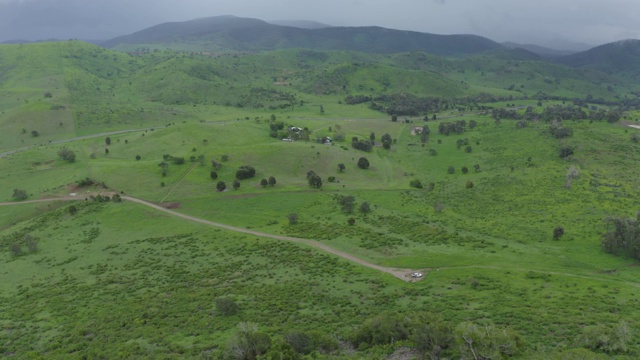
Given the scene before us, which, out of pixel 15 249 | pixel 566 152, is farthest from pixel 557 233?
pixel 15 249

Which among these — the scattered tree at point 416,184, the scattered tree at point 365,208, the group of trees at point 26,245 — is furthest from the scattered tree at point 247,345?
the scattered tree at point 416,184

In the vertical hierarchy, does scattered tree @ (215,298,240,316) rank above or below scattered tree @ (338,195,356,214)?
below

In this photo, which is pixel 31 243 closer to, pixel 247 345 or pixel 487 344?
pixel 247 345

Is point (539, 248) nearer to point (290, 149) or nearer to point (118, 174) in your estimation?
point (290, 149)

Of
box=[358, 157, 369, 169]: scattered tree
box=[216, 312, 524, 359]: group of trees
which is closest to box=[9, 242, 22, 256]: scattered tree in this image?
box=[216, 312, 524, 359]: group of trees

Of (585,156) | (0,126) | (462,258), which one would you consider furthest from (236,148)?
(0,126)

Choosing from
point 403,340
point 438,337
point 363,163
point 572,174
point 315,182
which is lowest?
point 403,340

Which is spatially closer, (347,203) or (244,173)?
(347,203)

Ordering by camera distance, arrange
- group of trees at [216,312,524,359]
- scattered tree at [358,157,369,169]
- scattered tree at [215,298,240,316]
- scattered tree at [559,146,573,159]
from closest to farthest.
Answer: group of trees at [216,312,524,359]
scattered tree at [215,298,240,316]
scattered tree at [559,146,573,159]
scattered tree at [358,157,369,169]

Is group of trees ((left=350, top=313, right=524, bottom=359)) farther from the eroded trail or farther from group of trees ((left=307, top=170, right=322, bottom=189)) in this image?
group of trees ((left=307, top=170, right=322, bottom=189))
